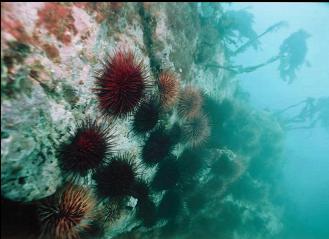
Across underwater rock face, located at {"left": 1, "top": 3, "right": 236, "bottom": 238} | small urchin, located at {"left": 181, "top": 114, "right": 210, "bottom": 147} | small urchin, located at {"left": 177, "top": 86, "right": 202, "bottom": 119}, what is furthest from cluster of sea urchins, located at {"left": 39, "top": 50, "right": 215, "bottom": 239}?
small urchin, located at {"left": 181, "top": 114, "right": 210, "bottom": 147}

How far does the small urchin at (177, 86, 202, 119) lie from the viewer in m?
9.40

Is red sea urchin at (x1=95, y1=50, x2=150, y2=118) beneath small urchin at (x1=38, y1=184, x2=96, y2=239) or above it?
above

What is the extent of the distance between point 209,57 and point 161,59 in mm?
5966

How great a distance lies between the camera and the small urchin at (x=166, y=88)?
25.8 feet

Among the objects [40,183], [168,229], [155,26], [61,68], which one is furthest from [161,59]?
[168,229]

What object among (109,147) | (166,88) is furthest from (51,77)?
(166,88)

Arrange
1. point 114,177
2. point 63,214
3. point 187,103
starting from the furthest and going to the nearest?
point 187,103 → point 114,177 → point 63,214

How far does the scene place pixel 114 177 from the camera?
6414 mm

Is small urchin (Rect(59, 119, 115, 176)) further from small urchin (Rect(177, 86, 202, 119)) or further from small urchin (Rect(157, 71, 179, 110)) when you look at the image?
small urchin (Rect(177, 86, 202, 119))

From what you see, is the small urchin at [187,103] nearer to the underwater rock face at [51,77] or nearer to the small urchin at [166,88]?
the small urchin at [166,88]

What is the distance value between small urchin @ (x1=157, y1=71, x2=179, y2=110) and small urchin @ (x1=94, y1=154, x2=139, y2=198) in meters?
2.20

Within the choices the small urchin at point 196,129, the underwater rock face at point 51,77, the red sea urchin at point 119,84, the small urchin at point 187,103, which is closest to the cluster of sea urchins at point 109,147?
the red sea urchin at point 119,84

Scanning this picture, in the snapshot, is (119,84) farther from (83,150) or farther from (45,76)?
(83,150)

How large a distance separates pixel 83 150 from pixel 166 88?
134 inches
